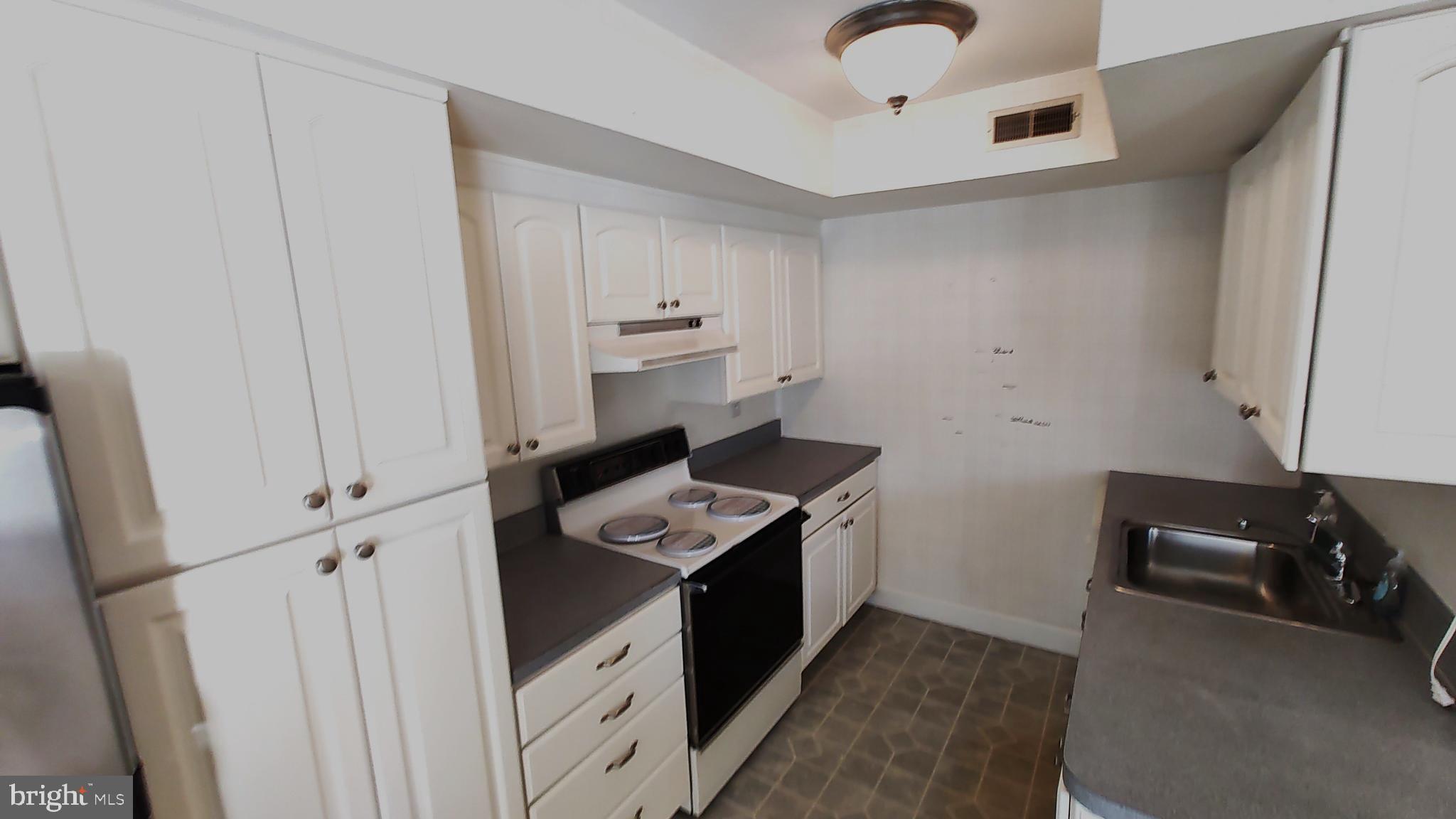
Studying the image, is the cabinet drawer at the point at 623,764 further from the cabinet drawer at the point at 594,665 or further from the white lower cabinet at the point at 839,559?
the white lower cabinet at the point at 839,559

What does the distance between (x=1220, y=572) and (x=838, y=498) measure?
4.44 feet

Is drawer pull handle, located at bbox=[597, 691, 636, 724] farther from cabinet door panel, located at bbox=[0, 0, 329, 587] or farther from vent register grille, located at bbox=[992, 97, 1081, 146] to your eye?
vent register grille, located at bbox=[992, 97, 1081, 146]

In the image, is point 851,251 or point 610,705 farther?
point 851,251

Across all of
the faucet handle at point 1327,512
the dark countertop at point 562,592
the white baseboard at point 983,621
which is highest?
the faucet handle at point 1327,512

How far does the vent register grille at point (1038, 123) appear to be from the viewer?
201cm

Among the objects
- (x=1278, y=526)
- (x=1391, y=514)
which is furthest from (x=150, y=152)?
(x=1278, y=526)

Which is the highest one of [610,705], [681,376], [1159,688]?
[681,376]

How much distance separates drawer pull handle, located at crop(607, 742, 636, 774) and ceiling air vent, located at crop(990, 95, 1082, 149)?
7.52 feet

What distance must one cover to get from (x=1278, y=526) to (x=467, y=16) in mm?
2659

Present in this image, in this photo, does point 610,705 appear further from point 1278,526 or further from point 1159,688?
point 1278,526

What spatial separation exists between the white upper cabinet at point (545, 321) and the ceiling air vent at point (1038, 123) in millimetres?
1497

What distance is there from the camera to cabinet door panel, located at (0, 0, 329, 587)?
77 cm

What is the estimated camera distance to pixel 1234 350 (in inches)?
68.2

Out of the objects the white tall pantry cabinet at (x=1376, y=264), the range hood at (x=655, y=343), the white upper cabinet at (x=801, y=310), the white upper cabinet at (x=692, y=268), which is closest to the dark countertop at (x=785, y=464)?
the white upper cabinet at (x=801, y=310)
